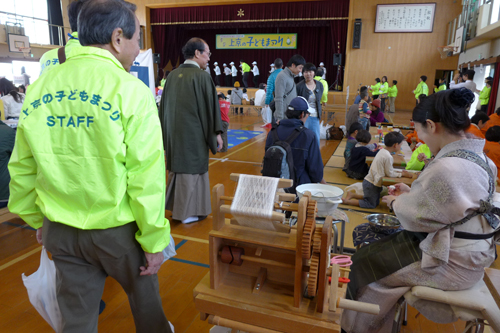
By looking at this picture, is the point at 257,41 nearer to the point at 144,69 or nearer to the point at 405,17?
the point at 405,17

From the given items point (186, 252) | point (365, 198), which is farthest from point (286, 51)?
point (186, 252)

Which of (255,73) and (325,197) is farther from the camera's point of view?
(255,73)

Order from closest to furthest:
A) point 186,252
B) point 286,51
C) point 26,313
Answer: point 26,313 < point 186,252 < point 286,51

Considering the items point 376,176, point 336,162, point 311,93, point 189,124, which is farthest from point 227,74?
point 189,124

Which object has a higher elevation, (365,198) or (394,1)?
(394,1)

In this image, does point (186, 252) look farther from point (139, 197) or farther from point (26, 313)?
point (139, 197)

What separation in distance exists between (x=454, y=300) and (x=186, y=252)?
71.0 inches

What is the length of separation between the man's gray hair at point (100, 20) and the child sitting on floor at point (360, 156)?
3.64 metres

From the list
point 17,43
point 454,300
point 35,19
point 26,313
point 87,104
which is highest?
point 35,19

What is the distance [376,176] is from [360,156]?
1121 mm

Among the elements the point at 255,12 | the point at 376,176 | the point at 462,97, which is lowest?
the point at 376,176

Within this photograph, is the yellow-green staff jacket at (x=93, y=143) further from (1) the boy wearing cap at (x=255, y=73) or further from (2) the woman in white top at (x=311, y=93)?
(1) the boy wearing cap at (x=255, y=73)

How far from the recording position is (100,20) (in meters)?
1.07

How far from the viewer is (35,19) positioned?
13.4m
